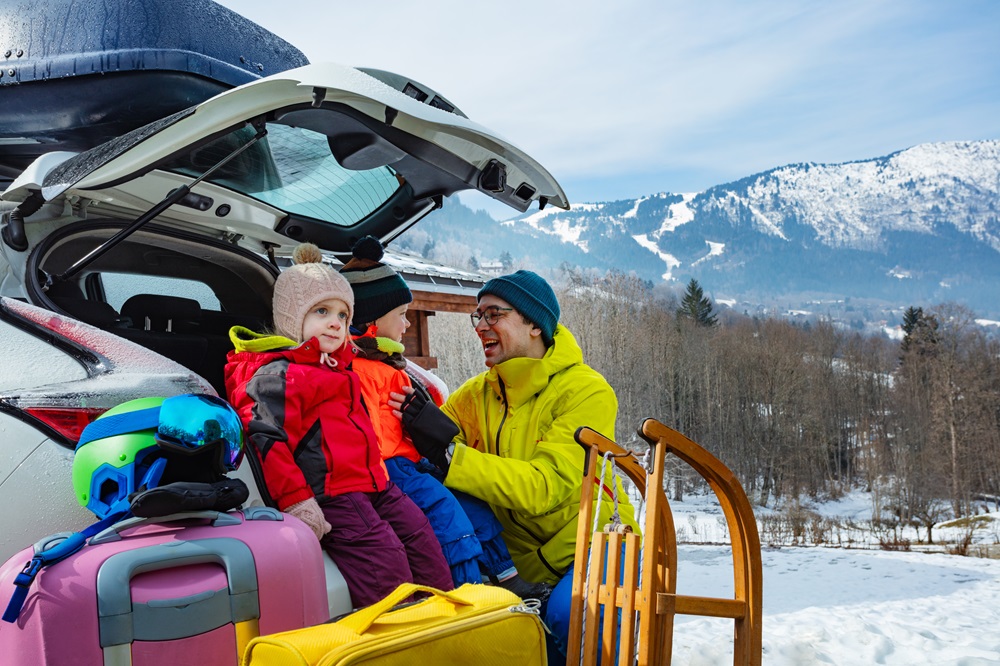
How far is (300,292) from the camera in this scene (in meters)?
2.64

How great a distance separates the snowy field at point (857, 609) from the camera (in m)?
6.60

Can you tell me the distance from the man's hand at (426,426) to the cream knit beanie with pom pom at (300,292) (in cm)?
40

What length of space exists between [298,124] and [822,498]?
57937mm

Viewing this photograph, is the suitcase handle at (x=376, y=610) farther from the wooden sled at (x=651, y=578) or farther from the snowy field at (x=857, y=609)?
the snowy field at (x=857, y=609)

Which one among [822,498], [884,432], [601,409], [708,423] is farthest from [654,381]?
[601,409]

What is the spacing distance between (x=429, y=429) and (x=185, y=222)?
143cm

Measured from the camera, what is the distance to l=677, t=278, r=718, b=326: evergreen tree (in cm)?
6700

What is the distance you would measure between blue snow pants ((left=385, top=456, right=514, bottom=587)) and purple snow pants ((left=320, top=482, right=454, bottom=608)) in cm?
9

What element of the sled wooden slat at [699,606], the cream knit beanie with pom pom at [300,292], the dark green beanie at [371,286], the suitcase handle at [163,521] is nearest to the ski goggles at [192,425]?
the suitcase handle at [163,521]

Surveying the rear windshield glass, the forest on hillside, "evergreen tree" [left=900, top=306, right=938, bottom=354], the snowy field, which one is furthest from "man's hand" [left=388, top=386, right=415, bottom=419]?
"evergreen tree" [left=900, top=306, right=938, bottom=354]

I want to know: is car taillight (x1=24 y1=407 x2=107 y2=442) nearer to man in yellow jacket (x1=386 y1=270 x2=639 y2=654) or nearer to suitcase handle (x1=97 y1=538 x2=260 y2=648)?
suitcase handle (x1=97 y1=538 x2=260 y2=648)

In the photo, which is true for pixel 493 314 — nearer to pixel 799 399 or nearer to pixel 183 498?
pixel 183 498

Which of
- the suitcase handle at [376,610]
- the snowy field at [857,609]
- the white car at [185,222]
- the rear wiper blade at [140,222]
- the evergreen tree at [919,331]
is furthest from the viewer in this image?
the evergreen tree at [919,331]

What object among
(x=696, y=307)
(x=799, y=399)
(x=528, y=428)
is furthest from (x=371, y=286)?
(x=696, y=307)
